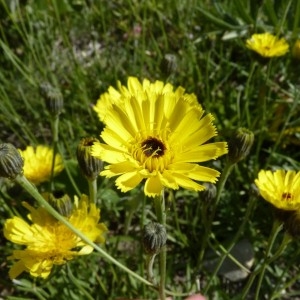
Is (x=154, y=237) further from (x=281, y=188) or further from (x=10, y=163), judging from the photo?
(x=281, y=188)

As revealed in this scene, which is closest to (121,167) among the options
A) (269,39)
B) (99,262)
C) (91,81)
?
(99,262)

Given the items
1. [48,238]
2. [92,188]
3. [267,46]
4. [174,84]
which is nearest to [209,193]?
[92,188]

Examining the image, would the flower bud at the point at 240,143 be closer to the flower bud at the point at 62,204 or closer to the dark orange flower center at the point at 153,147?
the dark orange flower center at the point at 153,147

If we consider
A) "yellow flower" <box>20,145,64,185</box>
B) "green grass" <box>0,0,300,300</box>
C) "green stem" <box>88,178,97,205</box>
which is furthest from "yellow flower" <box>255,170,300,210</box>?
"yellow flower" <box>20,145,64,185</box>

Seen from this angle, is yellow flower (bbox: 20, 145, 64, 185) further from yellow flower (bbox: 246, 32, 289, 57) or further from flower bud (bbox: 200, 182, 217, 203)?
yellow flower (bbox: 246, 32, 289, 57)

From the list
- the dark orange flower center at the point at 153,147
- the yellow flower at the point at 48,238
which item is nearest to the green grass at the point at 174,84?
the yellow flower at the point at 48,238

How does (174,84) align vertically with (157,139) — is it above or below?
below
